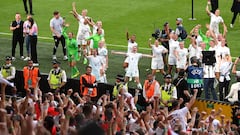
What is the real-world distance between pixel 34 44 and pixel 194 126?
9684mm

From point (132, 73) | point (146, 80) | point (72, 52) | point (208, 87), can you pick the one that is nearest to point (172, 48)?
point (132, 73)

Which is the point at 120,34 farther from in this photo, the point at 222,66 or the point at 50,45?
the point at 222,66

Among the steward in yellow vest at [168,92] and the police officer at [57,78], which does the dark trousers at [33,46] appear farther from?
the steward in yellow vest at [168,92]

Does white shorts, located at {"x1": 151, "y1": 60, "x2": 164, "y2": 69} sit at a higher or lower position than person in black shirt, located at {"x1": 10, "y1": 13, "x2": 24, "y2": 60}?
lower

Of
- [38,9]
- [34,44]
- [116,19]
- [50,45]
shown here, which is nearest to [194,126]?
[34,44]

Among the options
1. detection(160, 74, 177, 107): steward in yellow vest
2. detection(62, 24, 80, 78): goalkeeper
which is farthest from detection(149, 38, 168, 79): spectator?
detection(160, 74, 177, 107): steward in yellow vest

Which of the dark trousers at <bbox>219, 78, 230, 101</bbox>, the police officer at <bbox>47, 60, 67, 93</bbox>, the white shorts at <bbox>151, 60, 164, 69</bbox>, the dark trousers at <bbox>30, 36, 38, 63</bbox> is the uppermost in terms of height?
the dark trousers at <bbox>30, 36, 38, 63</bbox>

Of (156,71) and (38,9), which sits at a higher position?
(38,9)

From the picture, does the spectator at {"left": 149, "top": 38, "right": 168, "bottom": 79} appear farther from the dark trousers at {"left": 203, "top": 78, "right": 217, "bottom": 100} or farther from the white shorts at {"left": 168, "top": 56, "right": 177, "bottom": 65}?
the dark trousers at {"left": 203, "top": 78, "right": 217, "bottom": 100}

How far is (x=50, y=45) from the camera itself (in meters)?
24.5

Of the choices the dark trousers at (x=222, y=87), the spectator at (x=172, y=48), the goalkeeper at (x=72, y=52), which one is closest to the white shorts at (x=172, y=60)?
the spectator at (x=172, y=48)

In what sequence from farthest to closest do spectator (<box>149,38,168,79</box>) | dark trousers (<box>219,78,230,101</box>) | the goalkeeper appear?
the goalkeeper → spectator (<box>149,38,168,79</box>) → dark trousers (<box>219,78,230,101</box>)

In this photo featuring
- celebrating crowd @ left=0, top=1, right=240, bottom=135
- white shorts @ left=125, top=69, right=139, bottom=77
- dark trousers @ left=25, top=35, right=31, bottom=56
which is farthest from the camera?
dark trousers @ left=25, top=35, right=31, bottom=56

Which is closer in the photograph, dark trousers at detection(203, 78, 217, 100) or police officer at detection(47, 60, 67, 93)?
police officer at detection(47, 60, 67, 93)
